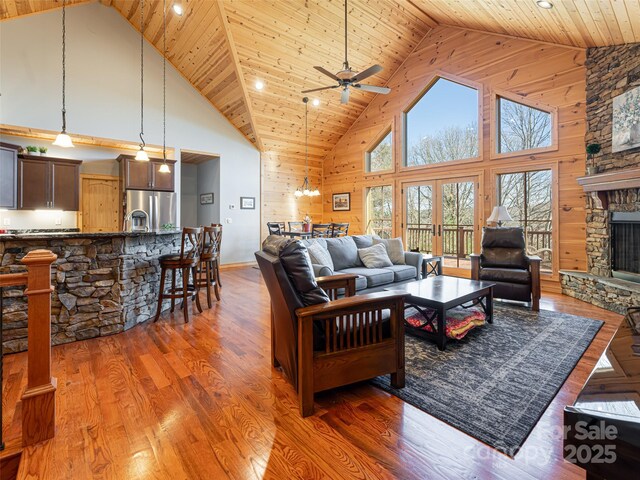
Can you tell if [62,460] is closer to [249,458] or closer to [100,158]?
[249,458]

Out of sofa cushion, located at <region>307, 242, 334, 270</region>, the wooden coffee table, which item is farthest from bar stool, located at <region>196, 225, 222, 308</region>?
the wooden coffee table

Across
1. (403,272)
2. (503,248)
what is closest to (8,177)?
(403,272)

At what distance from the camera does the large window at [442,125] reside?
6.43m

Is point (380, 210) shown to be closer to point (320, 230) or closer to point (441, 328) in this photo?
point (320, 230)

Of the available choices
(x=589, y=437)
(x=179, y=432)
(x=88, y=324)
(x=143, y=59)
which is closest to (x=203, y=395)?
(x=179, y=432)

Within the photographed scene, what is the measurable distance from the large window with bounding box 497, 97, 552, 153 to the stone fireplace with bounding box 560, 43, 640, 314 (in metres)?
0.67

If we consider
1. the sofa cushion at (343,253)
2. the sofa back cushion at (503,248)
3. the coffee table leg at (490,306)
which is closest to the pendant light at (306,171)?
the sofa cushion at (343,253)

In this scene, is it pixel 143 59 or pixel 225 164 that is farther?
pixel 225 164

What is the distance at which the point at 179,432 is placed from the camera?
1.80 meters

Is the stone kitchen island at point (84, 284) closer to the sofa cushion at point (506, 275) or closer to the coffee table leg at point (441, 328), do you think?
the coffee table leg at point (441, 328)

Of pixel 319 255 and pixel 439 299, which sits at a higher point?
pixel 319 255

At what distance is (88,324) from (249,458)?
2.60 meters

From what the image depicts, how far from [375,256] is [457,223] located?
2.90m

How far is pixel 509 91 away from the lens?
577 centimetres
